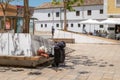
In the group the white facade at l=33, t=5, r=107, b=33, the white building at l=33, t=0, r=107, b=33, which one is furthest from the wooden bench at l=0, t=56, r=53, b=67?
the white facade at l=33, t=5, r=107, b=33

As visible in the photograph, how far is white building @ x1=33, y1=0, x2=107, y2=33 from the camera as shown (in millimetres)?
69000

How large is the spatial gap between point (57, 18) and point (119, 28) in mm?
33561

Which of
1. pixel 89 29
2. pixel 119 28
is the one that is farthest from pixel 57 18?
pixel 119 28

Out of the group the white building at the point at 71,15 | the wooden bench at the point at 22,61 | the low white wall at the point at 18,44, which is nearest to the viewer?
the wooden bench at the point at 22,61

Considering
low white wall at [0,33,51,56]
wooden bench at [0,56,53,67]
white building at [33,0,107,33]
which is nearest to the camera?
wooden bench at [0,56,53,67]

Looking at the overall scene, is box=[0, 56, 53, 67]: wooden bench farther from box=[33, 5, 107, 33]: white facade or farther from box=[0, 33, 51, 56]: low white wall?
box=[33, 5, 107, 33]: white facade

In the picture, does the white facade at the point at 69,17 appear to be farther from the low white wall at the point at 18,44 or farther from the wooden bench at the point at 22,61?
the wooden bench at the point at 22,61

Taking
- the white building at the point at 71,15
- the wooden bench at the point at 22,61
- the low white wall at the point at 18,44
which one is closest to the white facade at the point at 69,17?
the white building at the point at 71,15

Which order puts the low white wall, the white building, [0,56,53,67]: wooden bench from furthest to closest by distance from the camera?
the white building < the low white wall < [0,56,53,67]: wooden bench

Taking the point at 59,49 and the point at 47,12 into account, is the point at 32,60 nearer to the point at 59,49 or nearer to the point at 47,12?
the point at 59,49

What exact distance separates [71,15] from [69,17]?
0.62m

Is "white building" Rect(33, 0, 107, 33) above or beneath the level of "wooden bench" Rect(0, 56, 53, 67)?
above

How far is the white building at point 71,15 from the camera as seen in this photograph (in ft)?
226

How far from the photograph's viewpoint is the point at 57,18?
75.3 m
